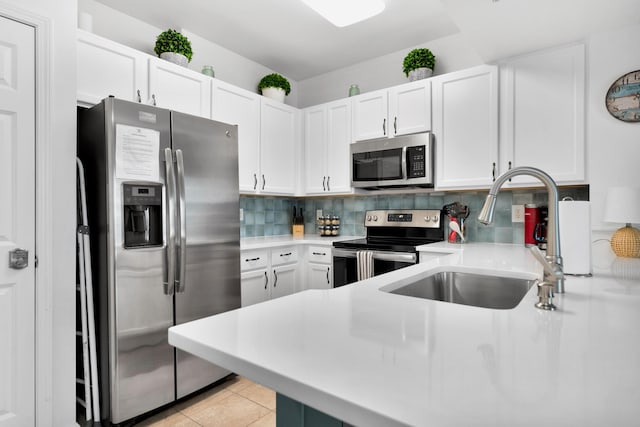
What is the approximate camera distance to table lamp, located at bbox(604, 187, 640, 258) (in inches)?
73.9

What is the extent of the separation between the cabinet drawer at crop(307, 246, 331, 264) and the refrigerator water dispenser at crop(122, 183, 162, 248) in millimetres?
1566

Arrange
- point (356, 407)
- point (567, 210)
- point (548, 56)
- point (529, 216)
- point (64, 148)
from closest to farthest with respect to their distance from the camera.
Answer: point (356, 407) → point (567, 210) → point (64, 148) → point (548, 56) → point (529, 216)

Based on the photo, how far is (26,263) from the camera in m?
1.69

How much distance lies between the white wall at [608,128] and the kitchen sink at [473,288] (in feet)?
3.90

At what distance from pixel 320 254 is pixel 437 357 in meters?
2.72

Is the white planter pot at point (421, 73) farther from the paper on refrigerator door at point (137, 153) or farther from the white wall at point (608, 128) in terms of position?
the paper on refrigerator door at point (137, 153)

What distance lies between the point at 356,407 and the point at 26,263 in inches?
73.5

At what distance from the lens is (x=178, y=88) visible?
265 cm

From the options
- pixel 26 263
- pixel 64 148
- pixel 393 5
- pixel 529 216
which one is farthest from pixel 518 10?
pixel 26 263

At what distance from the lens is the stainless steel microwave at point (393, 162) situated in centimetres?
293

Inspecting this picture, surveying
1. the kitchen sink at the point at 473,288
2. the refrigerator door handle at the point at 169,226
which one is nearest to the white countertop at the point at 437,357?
the kitchen sink at the point at 473,288

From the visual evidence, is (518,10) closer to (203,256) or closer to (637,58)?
(637,58)

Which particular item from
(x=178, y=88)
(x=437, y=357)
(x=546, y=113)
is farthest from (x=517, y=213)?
(x=178, y=88)

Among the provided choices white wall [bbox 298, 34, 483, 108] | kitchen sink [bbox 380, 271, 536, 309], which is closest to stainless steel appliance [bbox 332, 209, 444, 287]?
kitchen sink [bbox 380, 271, 536, 309]
